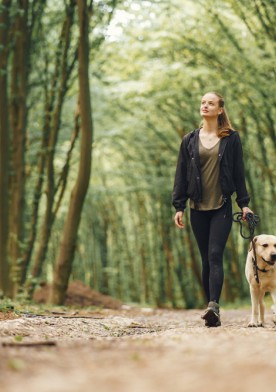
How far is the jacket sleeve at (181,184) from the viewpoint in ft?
20.0

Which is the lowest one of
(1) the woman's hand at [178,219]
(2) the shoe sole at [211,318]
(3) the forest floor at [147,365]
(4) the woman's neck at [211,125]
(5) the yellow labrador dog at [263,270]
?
(2) the shoe sole at [211,318]

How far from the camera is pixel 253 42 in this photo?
39.3 feet

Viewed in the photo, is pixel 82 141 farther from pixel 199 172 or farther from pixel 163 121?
pixel 163 121

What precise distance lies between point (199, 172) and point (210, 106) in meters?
0.62

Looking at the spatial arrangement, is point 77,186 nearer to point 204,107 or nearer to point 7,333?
point 204,107

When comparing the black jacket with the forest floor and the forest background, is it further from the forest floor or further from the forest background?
the forest background

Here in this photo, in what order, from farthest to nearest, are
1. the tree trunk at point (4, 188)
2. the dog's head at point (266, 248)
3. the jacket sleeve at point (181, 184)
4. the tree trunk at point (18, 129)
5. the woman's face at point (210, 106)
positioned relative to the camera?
the tree trunk at point (18, 129) < the tree trunk at point (4, 188) < the jacket sleeve at point (181, 184) < the woman's face at point (210, 106) < the dog's head at point (266, 248)

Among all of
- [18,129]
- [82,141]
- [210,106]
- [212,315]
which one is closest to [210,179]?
[210,106]

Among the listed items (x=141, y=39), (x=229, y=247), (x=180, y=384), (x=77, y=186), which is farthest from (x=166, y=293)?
(x=180, y=384)

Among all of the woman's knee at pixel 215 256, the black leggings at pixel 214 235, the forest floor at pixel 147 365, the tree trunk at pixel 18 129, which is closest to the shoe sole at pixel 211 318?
the black leggings at pixel 214 235

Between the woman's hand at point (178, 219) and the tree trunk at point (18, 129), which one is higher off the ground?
the tree trunk at point (18, 129)

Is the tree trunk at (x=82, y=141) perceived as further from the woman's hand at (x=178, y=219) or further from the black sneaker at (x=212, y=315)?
the black sneaker at (x=212, y=315)

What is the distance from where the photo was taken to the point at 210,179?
593 centimetres

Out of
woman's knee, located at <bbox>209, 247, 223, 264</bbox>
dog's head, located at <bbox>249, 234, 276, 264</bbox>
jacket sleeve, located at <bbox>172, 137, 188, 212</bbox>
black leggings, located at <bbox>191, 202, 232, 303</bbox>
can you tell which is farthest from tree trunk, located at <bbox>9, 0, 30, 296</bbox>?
dog's head, located at <bbox>249, 234, 276, 264</bbox>
